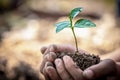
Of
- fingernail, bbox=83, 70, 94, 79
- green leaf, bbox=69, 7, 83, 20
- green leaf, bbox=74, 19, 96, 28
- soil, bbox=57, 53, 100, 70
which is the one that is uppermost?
green leaf, bbox=69, 7, 83, 20

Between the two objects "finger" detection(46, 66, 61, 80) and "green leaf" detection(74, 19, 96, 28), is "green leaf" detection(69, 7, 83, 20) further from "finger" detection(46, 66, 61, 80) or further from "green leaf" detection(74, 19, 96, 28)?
"finger" detection(46, 66, 61, 80)

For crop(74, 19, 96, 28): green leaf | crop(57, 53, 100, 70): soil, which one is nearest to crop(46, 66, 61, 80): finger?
crop(57, 53, 100, 70): soil

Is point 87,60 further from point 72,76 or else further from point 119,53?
point 119,53

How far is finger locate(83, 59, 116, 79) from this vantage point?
171 centimetres

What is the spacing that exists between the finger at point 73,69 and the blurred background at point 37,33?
1.21 m

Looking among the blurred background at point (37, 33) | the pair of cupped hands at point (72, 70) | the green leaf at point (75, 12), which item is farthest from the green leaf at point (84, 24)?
the blurred background at point (37, 33)

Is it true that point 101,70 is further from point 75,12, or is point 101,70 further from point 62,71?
point 75,12

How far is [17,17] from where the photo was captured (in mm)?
5914

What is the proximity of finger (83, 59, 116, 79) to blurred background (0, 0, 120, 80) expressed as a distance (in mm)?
1108

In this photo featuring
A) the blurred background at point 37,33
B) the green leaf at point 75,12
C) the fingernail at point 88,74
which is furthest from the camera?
the blurred background at point 37,33

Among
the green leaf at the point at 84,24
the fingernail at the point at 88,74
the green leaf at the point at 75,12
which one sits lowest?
the fingernail at the point at 88,74

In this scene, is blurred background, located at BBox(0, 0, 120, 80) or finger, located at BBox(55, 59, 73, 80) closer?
finger, located at BBox(55, 59, 73, 80)

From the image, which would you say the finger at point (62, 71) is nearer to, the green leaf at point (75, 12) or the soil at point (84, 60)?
the soil at point (84, 60)

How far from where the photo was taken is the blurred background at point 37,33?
359 cm
